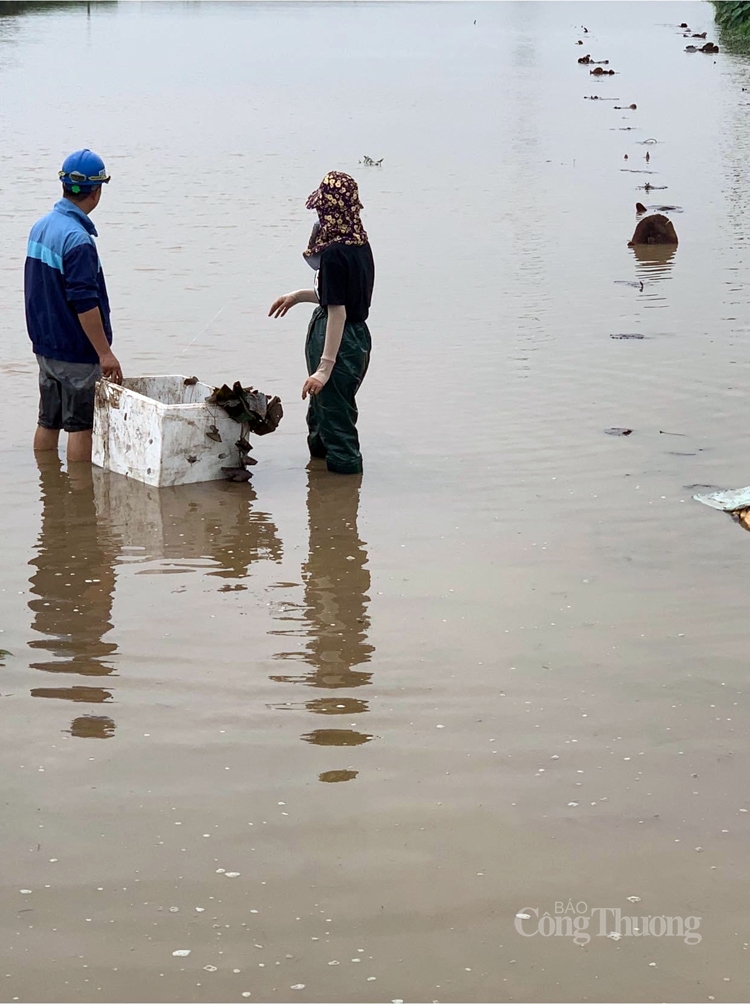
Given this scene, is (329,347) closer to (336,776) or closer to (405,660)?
(405,660)

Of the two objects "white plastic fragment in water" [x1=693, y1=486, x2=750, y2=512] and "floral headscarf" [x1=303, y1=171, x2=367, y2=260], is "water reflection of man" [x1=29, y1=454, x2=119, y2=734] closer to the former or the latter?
"floral headscarf" [x1=303, y1=171, x2=367, y2=260]

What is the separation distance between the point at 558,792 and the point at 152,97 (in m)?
29.3

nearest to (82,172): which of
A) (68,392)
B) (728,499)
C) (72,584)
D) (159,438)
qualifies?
(68,392)

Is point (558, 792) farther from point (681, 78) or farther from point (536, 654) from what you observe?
point (681, 78)

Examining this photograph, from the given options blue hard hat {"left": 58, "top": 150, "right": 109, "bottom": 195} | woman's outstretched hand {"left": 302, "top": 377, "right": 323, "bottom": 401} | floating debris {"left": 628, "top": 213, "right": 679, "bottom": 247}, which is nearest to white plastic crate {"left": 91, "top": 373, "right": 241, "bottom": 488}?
woman's outstretched hand {"left": 302, "top": 377, "right": 323, "bottom": 401}

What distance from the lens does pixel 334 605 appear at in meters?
5.64

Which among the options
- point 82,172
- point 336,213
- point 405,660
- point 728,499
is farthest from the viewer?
point 728,499

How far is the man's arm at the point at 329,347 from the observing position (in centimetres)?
678

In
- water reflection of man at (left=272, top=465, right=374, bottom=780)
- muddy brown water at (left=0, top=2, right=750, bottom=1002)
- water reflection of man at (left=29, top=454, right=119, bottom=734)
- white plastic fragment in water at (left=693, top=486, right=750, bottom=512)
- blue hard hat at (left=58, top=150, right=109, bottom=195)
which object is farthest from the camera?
white plastic fragment in water at (left=693, top=486, right=750, bottom=512)

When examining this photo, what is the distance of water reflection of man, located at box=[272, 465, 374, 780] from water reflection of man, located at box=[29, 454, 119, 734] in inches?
28.7

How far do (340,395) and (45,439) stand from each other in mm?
1715

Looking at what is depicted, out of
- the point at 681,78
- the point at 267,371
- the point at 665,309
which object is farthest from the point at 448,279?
the point at 681,78

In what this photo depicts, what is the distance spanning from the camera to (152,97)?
3105cm

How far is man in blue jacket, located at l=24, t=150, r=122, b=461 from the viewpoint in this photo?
6578mm
